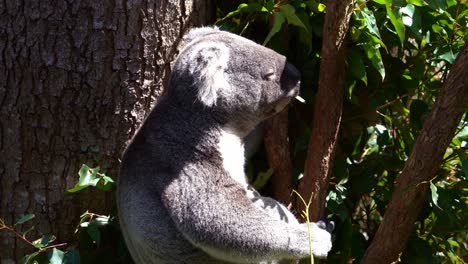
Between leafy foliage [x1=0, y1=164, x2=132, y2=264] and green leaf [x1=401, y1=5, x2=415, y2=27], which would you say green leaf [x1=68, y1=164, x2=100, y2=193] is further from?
green leaf [x1=401, y1=5, x2=415, y2=27]

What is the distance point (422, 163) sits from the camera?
2320 millimetres

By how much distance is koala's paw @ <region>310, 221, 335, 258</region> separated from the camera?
8.28ft

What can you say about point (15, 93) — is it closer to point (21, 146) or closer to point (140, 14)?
point (21, 146)

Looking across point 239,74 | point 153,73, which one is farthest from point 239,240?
point 153,73

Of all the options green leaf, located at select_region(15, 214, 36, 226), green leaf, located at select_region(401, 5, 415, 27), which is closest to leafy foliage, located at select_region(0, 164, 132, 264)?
green leaf, located at select_region(15, 214, 36, 226)

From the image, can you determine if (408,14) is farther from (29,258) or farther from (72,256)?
A: (29,258)

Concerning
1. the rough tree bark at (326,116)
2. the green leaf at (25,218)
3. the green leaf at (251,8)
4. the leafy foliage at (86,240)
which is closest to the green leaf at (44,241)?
the leafy foliage at (86,240)

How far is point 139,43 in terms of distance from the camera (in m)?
2.71

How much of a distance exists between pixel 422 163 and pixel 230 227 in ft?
2.42

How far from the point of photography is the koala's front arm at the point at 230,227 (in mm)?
2395

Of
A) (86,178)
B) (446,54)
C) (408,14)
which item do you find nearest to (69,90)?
(86,178)

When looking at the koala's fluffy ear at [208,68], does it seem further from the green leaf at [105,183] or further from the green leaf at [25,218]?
the green leaf at [25,218]

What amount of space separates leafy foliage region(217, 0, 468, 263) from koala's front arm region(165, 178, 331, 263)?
14.3 inches

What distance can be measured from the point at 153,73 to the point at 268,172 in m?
0.66
